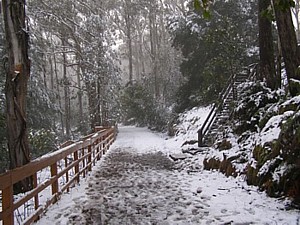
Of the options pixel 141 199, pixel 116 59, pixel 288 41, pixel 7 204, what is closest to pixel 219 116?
pixel 288 41

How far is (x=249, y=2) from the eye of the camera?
76.0 ft

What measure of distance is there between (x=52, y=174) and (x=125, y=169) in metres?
4.26

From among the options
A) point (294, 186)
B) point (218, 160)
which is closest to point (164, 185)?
point (218, 160)

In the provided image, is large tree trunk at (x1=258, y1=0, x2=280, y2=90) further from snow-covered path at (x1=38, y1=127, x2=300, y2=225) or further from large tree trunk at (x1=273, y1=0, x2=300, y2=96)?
snow-covered path at (x1=38, y1=127, x2=300, y2=225)

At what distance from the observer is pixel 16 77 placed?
687 centimetres

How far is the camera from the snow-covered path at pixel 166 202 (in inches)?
192

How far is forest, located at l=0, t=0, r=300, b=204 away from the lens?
7078 mm

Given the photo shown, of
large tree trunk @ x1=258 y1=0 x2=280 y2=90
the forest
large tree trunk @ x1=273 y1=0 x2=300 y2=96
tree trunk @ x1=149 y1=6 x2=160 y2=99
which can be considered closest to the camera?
the forest

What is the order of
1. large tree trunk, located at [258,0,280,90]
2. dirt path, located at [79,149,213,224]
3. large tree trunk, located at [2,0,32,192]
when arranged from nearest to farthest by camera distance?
dirt path, located at [79,149,213,224]
large tree trunk, located at [2,0,32,192]
large tree trunk, located at [258,0,280,90]

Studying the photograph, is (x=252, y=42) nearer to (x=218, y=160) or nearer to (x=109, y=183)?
(x=218, y=160)

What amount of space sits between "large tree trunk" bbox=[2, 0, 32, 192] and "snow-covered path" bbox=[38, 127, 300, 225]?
1511 mm

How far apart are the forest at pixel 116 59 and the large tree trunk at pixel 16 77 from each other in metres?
0.02

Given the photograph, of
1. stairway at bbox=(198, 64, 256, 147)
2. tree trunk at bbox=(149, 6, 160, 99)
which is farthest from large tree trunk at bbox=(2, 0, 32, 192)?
tree trunk at bbox=(149, 6, 160, 99)

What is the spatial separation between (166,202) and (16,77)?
3.80m
